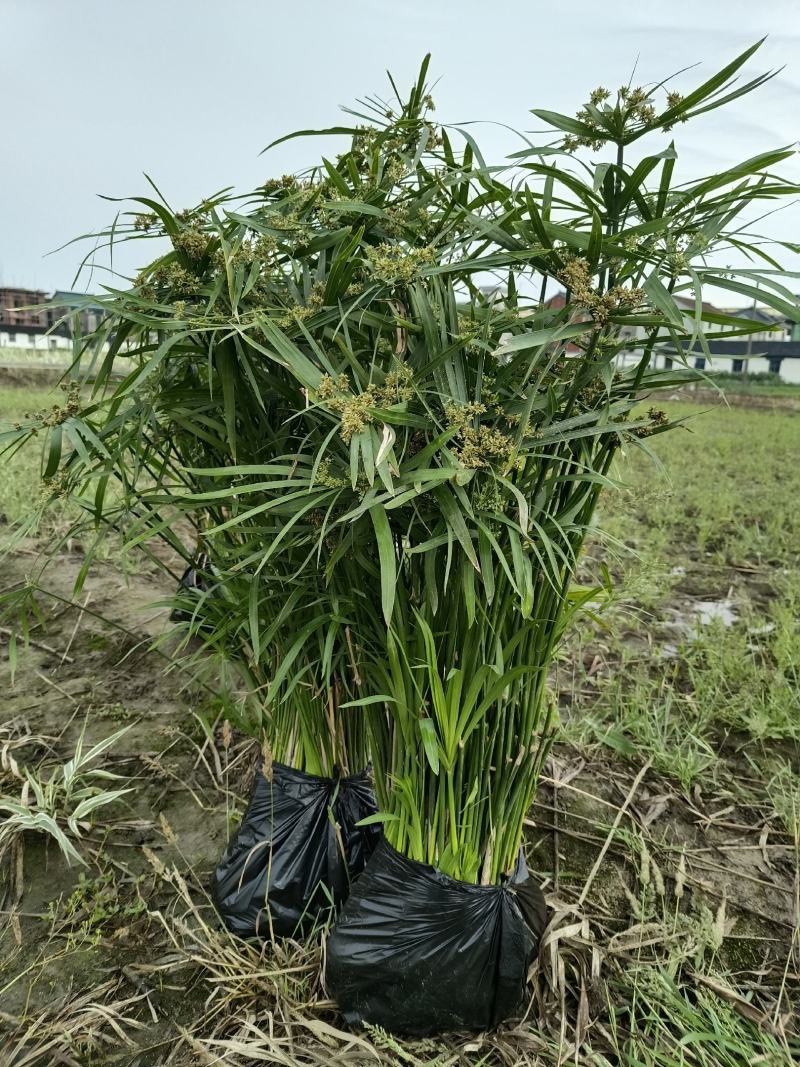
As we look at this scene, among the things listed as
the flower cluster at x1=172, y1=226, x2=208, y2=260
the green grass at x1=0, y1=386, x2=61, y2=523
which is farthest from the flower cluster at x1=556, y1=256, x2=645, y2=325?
the green grass at x1=0, y1=386, x2=61, y2=523

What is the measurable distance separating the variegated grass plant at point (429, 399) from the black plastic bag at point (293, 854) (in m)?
0.18

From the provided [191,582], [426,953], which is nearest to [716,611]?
[191,582]

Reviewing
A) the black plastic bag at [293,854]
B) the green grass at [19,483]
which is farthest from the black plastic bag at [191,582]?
the green grass at [19,483]

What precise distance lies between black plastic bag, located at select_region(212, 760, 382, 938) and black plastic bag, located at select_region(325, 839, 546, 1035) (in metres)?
0.18

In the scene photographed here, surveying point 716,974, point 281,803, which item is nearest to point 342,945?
point 281,803

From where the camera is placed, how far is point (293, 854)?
131 cm

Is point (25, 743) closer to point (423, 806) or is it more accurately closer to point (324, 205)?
point (423, 806)

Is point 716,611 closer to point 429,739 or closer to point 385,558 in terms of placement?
point 429,739

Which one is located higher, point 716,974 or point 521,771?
point 521,771

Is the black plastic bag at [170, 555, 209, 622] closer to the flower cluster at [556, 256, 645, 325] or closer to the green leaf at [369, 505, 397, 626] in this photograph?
the green leaf at [369, 505, 397, 626]

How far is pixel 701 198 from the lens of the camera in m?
0.92

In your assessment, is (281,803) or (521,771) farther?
(281,803)

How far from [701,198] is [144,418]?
32.1 inches

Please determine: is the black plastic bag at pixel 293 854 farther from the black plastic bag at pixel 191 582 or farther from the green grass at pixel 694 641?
the green grass at pixel 694 641
